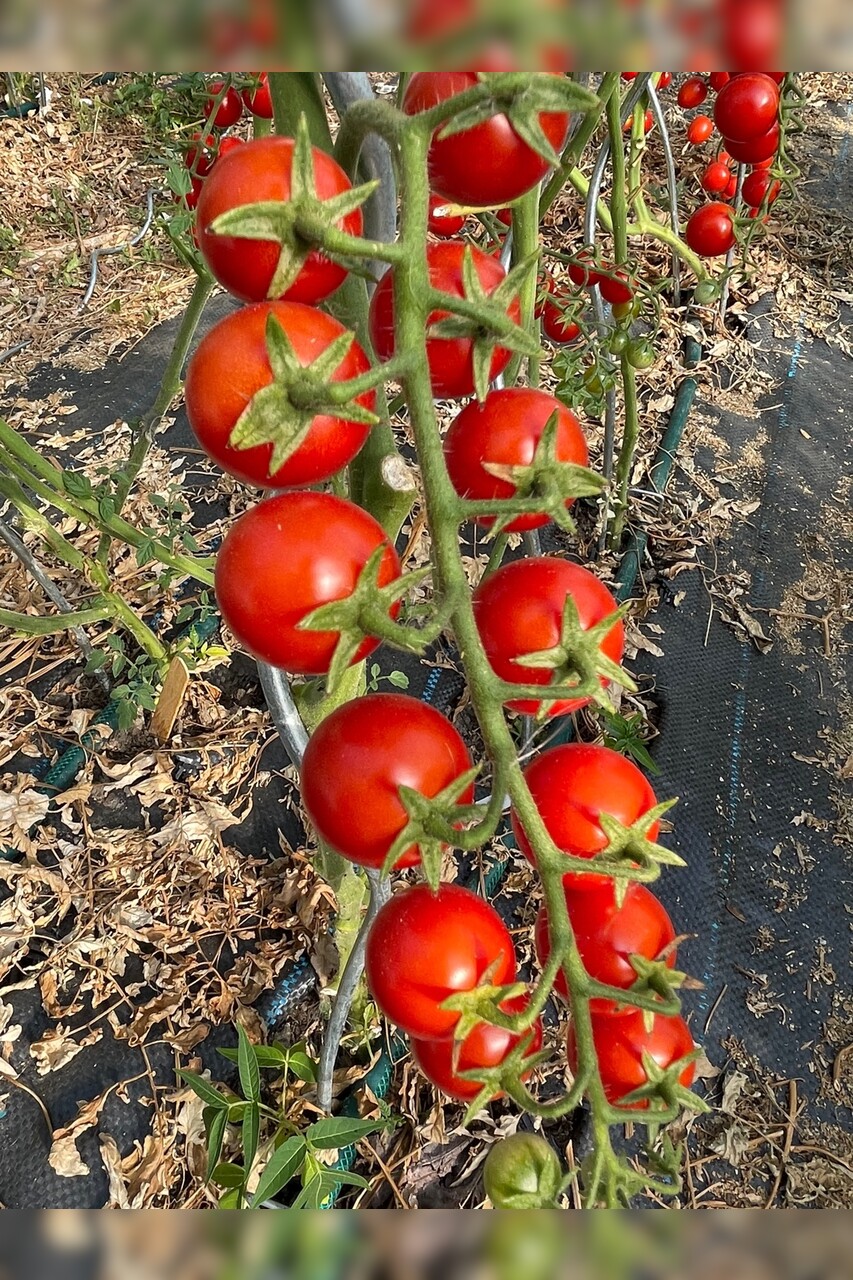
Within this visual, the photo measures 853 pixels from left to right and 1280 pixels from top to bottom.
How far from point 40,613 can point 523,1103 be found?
158cm

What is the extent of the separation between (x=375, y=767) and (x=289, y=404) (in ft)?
0.65

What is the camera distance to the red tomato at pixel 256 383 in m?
0.42

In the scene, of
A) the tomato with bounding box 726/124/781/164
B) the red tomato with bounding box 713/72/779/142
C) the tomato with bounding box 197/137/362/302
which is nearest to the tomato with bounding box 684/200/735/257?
the tomato with bounding box 726/124/781/164

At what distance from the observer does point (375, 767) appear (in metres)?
0.47

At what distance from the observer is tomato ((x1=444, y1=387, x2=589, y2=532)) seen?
493 millimetres

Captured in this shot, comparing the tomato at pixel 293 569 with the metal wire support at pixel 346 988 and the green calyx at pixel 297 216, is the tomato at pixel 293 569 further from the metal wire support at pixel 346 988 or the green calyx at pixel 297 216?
the metal wire support at pixel 346 988

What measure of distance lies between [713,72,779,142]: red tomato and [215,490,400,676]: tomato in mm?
1606

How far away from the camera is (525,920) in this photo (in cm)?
137

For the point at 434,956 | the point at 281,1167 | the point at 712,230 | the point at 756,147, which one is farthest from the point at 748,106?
the point at 281,1167

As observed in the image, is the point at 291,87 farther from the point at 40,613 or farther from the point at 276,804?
the point at 40,613

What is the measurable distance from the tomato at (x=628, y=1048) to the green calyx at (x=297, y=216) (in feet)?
1.40

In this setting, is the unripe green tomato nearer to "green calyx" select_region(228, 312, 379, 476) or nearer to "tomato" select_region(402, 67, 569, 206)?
"green calyx" select_region(228, 312, 379, 476)

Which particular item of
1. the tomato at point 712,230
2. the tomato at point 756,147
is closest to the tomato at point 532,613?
the tomato at point 756,147

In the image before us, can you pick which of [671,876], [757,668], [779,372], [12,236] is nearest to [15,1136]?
[671,876]
